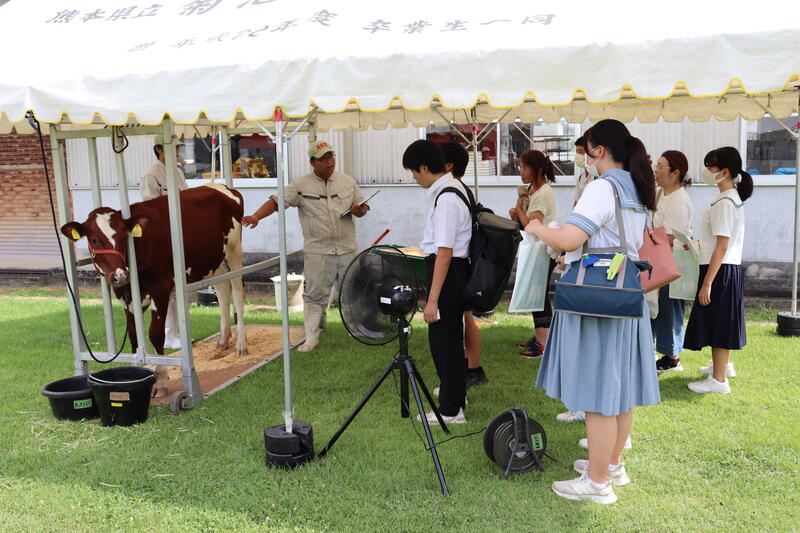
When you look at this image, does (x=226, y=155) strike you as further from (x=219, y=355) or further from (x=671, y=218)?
(x=671, y=218)

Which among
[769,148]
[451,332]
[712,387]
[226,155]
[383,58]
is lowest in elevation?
[712,387]

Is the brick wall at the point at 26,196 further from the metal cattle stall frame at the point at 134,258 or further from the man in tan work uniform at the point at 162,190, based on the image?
the metal cattle stall frame at the point at 134,258

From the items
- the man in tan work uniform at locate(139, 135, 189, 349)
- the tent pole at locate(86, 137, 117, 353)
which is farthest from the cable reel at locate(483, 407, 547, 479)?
the man in tan work uniform at locate(139, 135, 189, 349)

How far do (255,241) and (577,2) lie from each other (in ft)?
26.3

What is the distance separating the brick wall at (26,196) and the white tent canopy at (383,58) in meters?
8.49

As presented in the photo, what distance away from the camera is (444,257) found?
4.10 m

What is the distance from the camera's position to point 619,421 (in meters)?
3.60

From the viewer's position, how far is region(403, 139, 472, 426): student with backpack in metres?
4.12

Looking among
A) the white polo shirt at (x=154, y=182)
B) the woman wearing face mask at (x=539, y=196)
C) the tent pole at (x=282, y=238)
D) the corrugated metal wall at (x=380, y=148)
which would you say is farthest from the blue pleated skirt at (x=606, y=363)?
the corrugated metal wall at (x=380, y=148)

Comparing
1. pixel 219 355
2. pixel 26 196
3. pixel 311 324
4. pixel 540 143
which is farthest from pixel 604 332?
pixel 26 196

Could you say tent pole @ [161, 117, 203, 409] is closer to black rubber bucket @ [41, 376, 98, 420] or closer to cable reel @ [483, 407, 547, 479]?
black rubber bucket @ [41, 376, 98, 420]

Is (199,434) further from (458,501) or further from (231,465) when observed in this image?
(458,501)

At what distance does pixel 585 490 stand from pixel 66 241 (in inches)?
162

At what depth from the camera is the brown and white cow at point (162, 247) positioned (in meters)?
4.88
